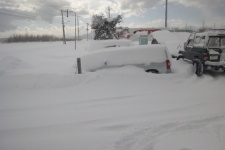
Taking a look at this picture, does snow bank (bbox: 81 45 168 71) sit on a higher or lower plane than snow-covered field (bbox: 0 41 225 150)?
higher

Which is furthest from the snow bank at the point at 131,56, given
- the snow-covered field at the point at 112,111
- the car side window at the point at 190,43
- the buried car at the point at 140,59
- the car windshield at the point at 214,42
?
the car side window at the point at 190,43

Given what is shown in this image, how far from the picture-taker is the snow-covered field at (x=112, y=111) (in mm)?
3924

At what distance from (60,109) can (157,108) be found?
→ 2.63 meters

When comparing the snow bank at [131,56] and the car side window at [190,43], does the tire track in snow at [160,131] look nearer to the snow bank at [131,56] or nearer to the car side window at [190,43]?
the snow bank at [131,56]

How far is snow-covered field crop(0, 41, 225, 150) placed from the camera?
3924mm

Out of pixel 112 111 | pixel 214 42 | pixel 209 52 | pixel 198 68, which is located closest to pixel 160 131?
pixel 112 111

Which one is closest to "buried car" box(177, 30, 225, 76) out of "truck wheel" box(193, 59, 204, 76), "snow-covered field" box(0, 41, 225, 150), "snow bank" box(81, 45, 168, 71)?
"truck wheel" box(193, 59, 204, 76)

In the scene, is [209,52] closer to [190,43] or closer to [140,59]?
[190,43]

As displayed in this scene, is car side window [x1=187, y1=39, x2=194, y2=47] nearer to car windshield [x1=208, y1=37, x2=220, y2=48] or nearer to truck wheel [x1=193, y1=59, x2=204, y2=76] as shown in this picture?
car windshield [x1=208, y1=37, x2=220, y2=48]

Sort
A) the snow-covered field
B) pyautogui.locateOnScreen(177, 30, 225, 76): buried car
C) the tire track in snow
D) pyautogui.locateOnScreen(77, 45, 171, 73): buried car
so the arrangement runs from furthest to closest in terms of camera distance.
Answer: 1. pyautogui.locateOnScreen(177, 30, 225, 76): buried car
2. pyautogui.locateOnScreen(77, 45, 171, 73): buried car
3. the snow-covered field
4. the tire track in snow

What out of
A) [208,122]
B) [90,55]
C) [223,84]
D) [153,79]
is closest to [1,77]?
[90,55]

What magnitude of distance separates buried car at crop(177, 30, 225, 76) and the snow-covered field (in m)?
0.60

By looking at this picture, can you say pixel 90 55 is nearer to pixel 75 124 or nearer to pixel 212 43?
pixel 75 124

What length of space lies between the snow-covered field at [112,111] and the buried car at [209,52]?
1.97 ft
